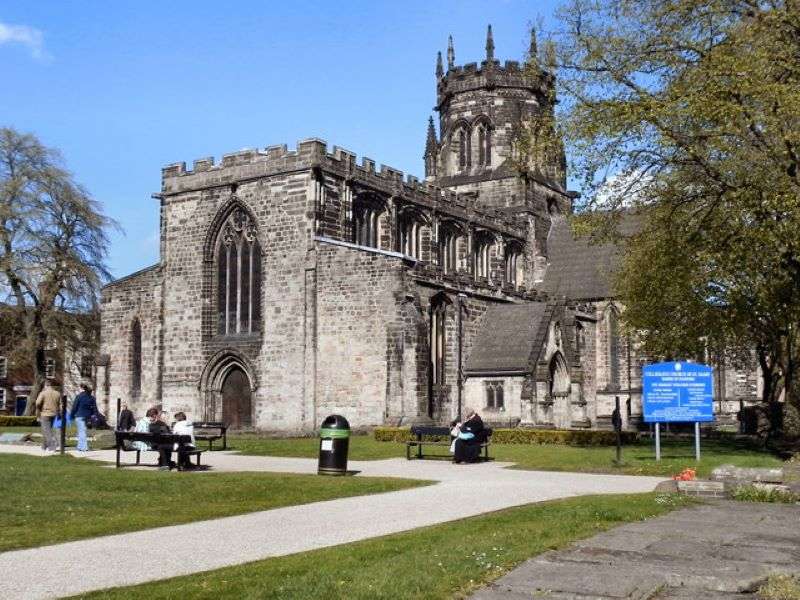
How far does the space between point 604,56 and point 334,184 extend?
58.1 ft

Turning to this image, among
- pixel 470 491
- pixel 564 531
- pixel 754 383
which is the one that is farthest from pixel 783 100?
pixel 754 383

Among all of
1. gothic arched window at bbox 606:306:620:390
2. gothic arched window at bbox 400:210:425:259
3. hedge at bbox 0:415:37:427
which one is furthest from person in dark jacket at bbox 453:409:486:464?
gothic arched window at bbox 606:306:620:390

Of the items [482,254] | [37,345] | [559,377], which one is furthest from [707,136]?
[37,345]

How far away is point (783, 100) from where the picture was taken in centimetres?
2158

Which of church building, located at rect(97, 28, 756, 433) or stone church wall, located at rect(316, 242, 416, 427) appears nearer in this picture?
stone church wall, located at rect(316, 242, 416, 427)

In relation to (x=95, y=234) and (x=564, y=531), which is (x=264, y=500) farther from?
(x=95, y=234)

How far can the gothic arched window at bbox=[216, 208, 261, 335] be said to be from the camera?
42.3 meters

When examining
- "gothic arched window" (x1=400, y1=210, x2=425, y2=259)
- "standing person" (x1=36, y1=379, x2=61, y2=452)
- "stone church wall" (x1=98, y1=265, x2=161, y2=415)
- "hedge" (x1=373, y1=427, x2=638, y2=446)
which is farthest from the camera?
"gothic arched window" (x1=400, y1=210, x2=425, y2=259)

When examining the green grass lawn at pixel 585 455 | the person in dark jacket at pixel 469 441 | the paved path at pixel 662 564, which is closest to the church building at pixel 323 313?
the green grass lawn at pixel 585 455

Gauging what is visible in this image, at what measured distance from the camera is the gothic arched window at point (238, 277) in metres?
42.3

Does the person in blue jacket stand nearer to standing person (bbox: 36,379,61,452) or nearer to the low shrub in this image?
standing person (bbox: 36,379,61,452)

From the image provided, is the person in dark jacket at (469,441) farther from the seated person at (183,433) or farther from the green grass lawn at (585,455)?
the seated person at (183,433)

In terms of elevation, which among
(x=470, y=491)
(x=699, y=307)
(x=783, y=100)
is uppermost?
(x=783, y=100)

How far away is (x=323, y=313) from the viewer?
39844mm
